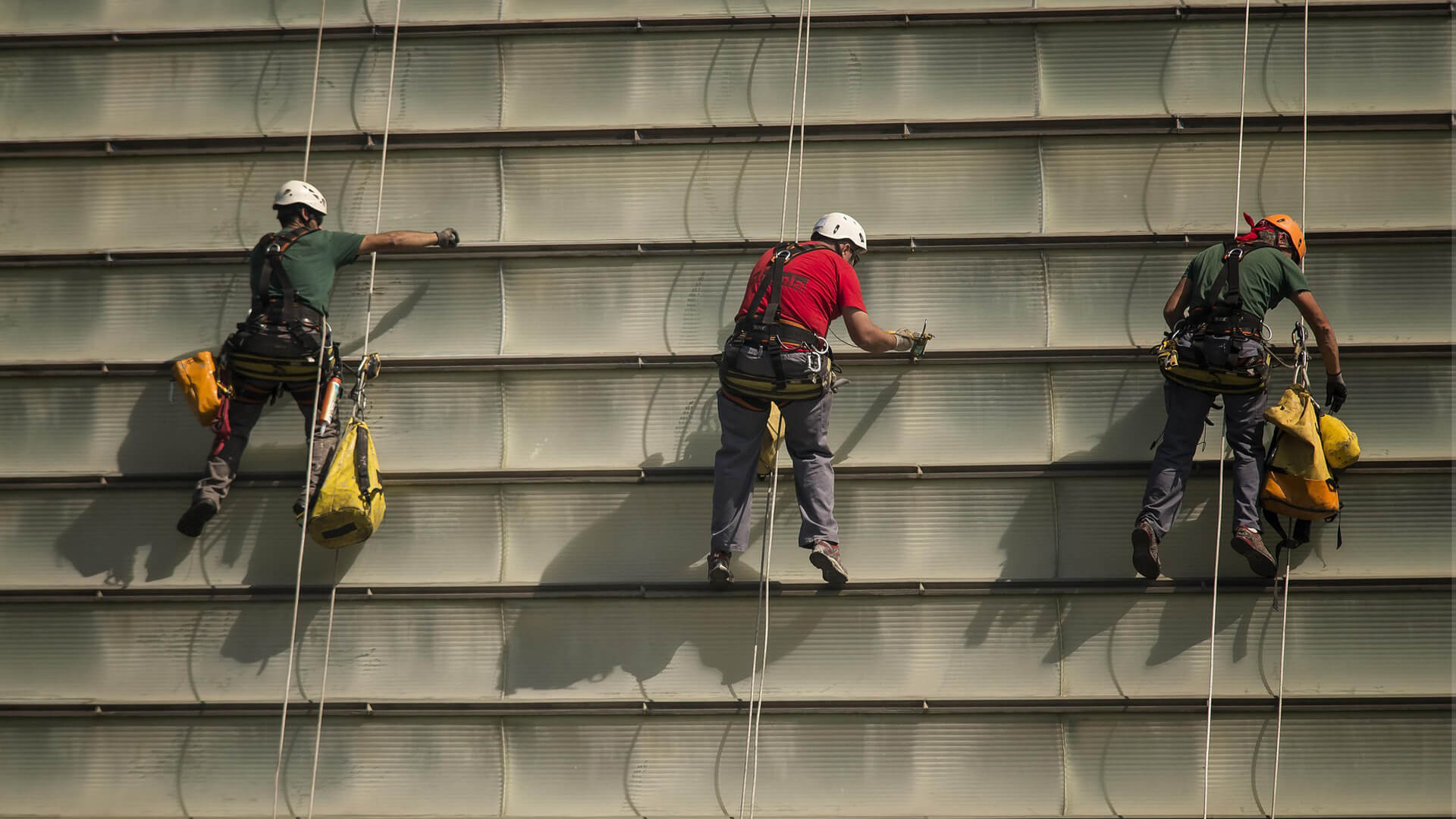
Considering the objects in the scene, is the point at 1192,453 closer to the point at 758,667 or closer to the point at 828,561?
the point at 828,561

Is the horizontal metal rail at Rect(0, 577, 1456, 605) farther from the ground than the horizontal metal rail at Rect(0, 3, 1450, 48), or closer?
closer

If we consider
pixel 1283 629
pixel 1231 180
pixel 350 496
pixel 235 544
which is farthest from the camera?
pixel 1231 180

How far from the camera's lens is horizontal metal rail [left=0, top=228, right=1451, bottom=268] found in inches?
289

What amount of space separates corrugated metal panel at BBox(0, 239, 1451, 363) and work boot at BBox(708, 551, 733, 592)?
50.5 inches

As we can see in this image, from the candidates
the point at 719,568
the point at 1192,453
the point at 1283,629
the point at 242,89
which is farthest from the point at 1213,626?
the point at 242,89

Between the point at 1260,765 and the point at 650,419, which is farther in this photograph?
the point at 650,419

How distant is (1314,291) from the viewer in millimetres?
7332

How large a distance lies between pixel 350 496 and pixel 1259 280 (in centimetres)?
480

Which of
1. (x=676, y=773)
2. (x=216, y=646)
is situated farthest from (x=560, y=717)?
(x=216, y=646)

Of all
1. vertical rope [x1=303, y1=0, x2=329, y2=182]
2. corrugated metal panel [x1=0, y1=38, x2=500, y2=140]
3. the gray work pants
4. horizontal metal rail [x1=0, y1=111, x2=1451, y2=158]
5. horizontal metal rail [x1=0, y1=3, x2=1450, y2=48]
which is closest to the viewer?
the gray work pants

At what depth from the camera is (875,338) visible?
6578mm

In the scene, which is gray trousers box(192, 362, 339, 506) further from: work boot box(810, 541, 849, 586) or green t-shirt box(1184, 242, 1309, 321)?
green t-shirt box(1184, 242, 1309, 321)

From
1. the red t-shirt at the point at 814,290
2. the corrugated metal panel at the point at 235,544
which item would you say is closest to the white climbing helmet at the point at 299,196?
the corrugated metal panel at the point at 235,544

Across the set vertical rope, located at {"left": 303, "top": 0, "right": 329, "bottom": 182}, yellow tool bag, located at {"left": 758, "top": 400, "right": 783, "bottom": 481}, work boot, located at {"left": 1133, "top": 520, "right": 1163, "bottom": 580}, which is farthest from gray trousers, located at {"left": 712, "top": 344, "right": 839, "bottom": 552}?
vertical rope, located at {"left": 303, "top": 0, "right": 329, "bottom": 182}
